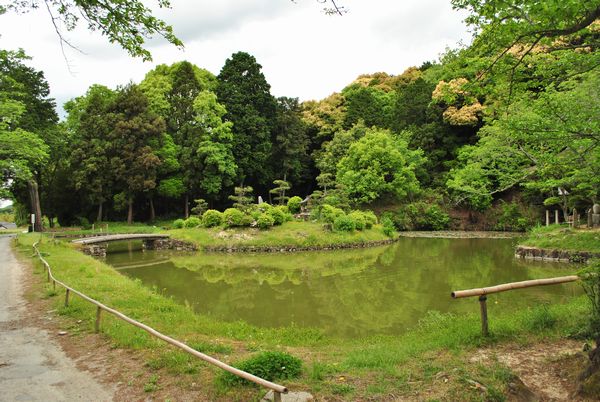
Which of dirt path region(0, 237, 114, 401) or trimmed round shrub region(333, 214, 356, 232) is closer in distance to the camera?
dirt path region(0, 237, 114, 401)

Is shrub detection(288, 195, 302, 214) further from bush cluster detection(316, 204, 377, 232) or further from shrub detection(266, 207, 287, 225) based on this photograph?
shrub detection(266, 207, 287, 225)

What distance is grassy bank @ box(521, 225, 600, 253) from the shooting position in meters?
14.5

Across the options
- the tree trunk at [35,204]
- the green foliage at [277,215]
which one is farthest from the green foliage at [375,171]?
the tree trunk at [35,204]

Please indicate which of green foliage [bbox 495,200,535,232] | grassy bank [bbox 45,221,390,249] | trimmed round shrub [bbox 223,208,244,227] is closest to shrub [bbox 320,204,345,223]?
grassy bank [bbox 45,221,390,249]

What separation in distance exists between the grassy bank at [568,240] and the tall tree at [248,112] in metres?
22.7

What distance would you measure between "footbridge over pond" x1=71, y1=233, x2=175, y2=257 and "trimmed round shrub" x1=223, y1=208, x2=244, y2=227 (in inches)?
146

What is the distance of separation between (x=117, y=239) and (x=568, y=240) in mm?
22459

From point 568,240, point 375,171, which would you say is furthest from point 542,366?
point 375,171

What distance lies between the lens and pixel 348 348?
6.12m

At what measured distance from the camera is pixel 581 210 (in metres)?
23.0

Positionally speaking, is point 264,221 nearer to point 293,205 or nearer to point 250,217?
point 250,217

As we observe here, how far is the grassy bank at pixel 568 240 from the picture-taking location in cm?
1452

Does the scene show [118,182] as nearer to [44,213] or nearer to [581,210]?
[44,213]

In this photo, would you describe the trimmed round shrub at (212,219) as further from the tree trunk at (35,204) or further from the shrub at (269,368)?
the shrub at (269,368)
